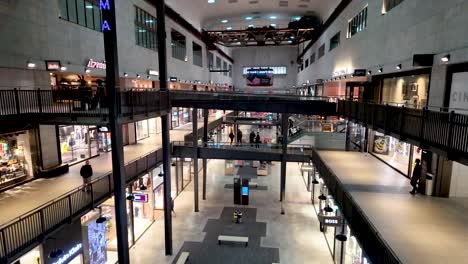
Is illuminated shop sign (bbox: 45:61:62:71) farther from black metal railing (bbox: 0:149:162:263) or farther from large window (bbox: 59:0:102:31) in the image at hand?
black metal railing (bbox: 0:149:162:263)

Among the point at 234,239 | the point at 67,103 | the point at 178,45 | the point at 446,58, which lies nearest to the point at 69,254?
the point at 67,103

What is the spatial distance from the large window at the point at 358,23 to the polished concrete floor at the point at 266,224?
12371mm

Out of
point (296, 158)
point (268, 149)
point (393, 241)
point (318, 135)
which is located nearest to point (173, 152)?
point (268, 149)

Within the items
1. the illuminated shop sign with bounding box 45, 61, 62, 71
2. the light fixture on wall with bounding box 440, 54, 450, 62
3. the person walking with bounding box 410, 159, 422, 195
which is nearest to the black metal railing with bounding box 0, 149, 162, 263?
the illuminated shop sign with bounding box 45, 61, 62, 71

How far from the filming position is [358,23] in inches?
744

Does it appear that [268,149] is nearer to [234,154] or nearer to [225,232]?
[234,154]

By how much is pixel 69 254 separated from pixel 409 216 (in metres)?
11.6

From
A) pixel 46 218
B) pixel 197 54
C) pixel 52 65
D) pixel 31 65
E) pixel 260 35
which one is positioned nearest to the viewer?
pixel 46 218

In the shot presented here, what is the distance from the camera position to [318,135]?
65.5 ft

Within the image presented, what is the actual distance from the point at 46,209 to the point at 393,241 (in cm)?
946

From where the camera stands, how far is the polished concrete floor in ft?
46.1

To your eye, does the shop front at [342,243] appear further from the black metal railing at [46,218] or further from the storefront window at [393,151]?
the black metal railing at [46,218]

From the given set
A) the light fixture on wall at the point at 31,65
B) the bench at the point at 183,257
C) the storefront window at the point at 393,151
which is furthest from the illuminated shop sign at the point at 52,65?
the storefront window at the point at 393,151

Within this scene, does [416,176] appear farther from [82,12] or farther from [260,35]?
[260,35]
